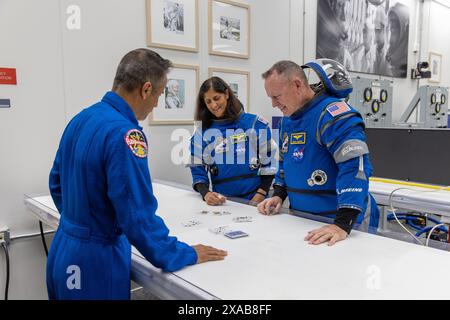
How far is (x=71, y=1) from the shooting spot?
224 centimetres

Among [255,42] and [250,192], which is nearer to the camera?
[250,192]

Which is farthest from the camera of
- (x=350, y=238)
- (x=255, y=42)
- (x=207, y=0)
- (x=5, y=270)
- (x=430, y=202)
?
(x=255, y=42)

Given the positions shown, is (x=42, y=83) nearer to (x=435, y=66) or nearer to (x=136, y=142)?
(x=136, y=142)

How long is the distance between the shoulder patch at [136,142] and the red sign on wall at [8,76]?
1.49 metres

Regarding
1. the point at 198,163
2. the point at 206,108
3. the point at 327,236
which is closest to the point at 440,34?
the point at 206,108

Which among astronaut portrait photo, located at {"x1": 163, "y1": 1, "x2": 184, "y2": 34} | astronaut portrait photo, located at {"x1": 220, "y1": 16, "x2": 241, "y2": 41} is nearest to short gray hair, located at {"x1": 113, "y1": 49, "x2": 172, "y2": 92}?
astronaut portrait photo, located at {"x1": 163, "y1": 1, "x2": 184, "y2": 34}

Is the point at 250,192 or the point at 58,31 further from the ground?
the point at 58,31

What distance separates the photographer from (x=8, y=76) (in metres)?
2.05

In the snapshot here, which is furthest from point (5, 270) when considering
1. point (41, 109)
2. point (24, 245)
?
point (41, 109)

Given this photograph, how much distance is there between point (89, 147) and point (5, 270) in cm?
164

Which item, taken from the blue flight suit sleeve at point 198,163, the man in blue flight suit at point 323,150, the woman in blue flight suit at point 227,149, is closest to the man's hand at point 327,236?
the man in blue flight suit at point 323,150

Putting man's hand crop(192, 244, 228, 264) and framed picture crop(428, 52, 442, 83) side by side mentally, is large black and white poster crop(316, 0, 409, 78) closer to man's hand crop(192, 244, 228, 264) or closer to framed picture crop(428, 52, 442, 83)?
framed picture crop(428, 52, 442, 83)

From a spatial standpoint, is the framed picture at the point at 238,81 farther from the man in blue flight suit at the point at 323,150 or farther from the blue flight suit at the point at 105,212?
the blue flight suit at the point at 105,212
